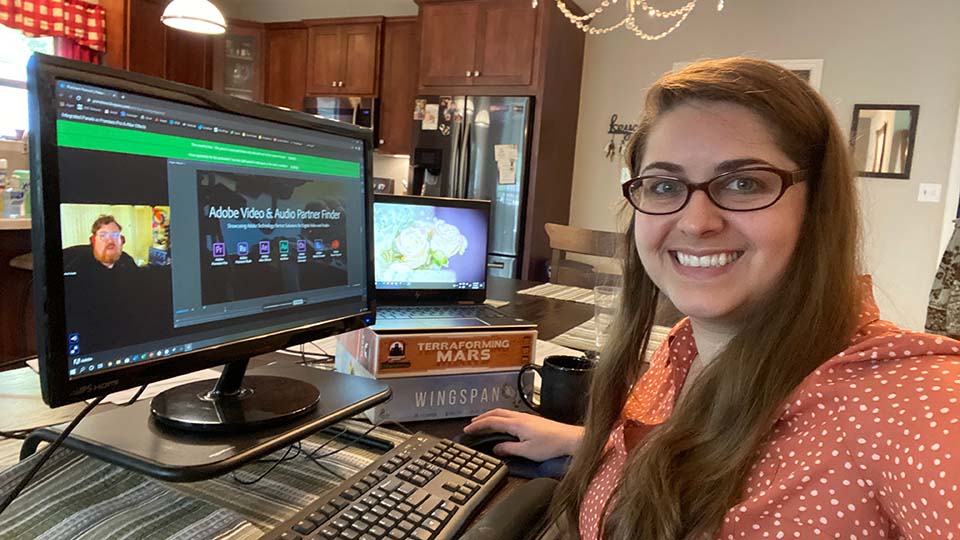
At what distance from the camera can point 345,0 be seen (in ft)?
17.2

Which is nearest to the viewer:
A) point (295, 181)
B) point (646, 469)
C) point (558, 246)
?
point (646, 469)

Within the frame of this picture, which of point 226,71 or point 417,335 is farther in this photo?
point 226,71

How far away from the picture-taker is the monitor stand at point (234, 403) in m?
0.75

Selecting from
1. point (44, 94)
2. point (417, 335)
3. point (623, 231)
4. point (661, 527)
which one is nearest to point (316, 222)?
point (417, 335)

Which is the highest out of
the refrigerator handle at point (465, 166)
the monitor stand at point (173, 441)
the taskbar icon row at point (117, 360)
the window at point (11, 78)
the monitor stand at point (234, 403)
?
the window at point (11, 78)

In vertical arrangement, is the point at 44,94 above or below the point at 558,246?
above

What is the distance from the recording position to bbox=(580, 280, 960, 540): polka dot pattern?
0.51 metres

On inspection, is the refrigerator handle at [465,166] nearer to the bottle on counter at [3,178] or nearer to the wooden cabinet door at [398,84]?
the wooden cabinet door at [398,84]

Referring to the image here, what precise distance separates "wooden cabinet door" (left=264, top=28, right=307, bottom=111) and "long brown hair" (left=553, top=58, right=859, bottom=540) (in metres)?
4.88

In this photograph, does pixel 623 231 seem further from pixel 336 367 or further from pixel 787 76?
pixel 336 367

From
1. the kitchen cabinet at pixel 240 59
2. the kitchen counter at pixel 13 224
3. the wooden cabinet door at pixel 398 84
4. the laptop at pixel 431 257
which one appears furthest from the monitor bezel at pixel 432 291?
the kitchen cabinet at pixel 240 59

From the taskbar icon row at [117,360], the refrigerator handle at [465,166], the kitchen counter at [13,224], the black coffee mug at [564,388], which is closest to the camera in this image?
the taskbar icon row at [117,360]

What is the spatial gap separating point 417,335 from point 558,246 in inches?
73.6

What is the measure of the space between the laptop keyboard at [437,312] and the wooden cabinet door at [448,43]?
3129mm
